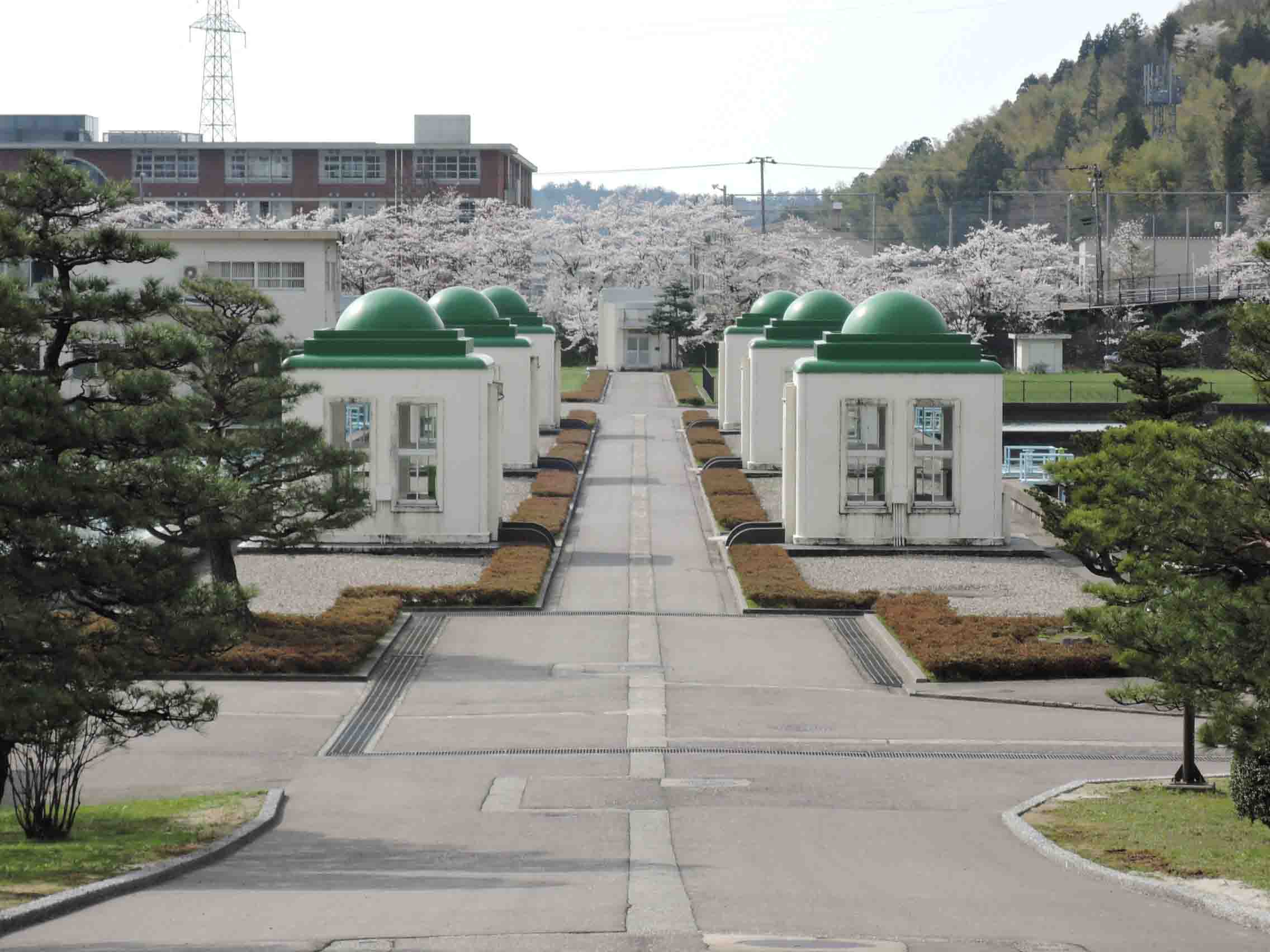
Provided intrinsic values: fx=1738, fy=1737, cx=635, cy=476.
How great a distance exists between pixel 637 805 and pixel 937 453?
17.2m

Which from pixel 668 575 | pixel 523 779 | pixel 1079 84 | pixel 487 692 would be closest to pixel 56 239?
pixel 523 779

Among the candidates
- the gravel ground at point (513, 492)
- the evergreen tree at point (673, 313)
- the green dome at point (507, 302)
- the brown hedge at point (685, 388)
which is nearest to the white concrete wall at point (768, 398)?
the gravel ground at point (513, 492)

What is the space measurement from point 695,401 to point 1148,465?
4900 centimetres

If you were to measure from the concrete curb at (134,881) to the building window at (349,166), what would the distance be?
90.2 metres

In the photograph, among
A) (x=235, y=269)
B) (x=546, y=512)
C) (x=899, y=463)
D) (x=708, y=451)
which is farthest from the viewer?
(x=235, y=269)

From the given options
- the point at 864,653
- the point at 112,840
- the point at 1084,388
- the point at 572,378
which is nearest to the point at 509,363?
the point at 864,653

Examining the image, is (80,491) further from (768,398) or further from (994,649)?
(768,398)

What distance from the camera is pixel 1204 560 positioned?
1285 centimetres

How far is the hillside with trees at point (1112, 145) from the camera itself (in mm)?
113938

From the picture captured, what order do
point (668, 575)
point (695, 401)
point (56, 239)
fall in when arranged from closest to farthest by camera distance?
point (56, 239)
point (668, 575)
point (695, 401)

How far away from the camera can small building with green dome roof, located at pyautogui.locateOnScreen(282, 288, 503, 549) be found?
30.0m

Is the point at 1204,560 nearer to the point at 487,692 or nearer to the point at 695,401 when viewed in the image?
the point at 487,692

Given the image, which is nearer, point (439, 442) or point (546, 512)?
point (439, 442)

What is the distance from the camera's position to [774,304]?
51.5 meters
